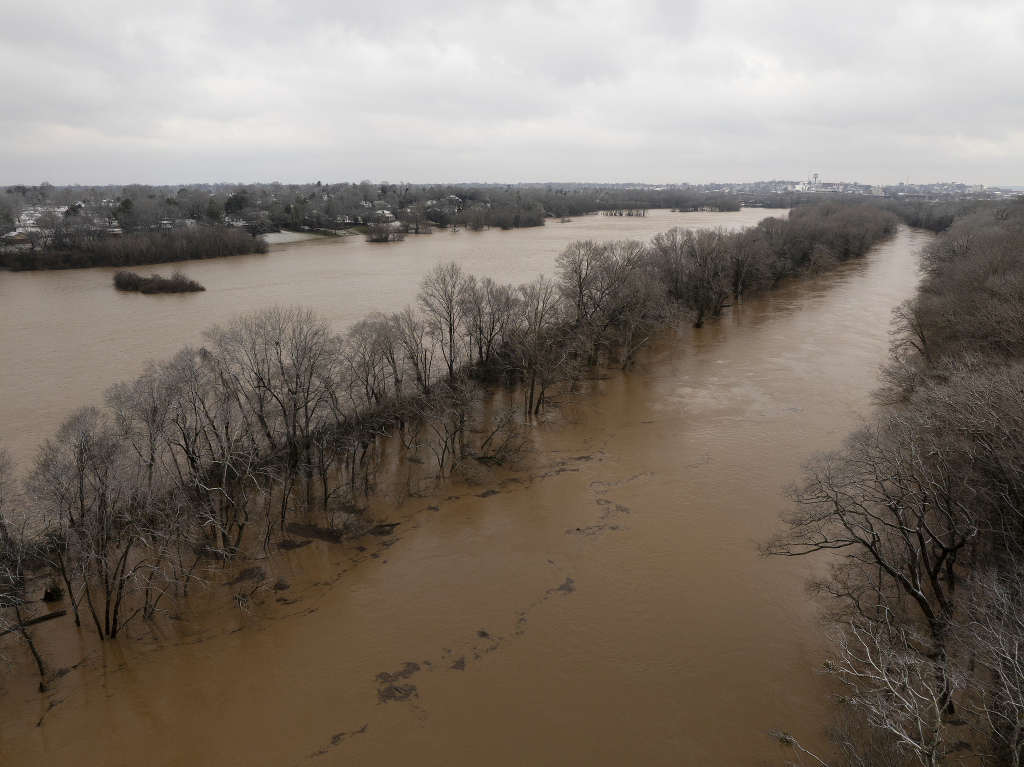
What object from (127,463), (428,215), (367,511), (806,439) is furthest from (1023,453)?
(428,215)

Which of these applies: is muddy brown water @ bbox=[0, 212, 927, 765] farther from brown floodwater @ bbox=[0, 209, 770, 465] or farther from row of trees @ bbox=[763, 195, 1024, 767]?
brown floodwater @ bbox=[0, 209, 770, 465]

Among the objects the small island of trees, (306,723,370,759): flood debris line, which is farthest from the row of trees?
the small island of trees

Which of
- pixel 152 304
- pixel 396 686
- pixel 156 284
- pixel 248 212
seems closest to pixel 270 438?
pixel 396 686

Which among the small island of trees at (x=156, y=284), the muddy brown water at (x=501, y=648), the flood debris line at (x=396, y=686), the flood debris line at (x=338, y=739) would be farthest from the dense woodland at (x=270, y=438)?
the small island of trees at (x=156, y=284)

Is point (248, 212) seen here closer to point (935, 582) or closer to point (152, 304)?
point (152, 304)

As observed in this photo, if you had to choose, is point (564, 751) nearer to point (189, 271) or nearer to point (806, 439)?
point (806, 439)
